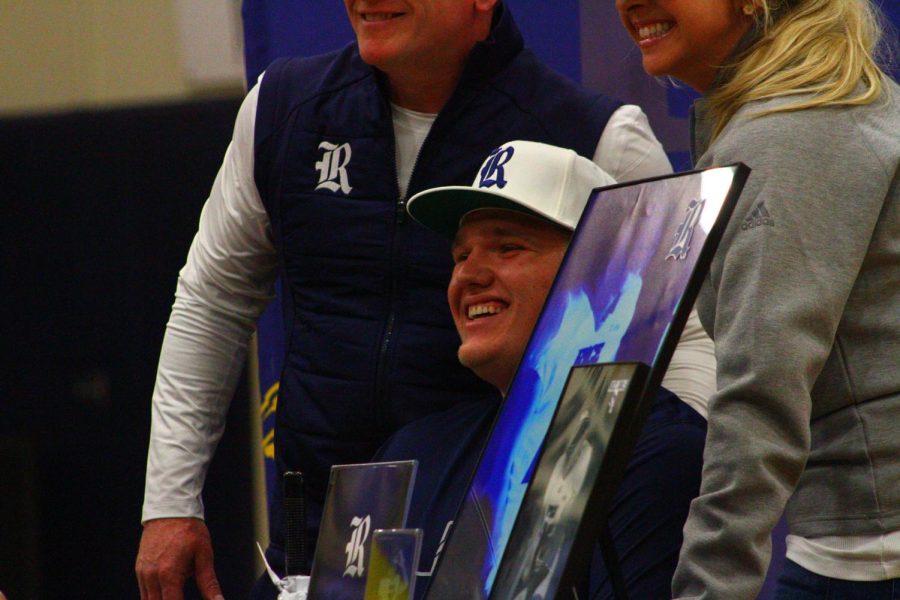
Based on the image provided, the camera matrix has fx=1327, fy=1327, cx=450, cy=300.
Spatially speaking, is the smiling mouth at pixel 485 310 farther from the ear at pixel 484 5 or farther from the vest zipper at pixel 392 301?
the ear at pixel 484 5

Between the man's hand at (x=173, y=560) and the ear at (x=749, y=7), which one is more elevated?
the ear at (x=749, y=7)

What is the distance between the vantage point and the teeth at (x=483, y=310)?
60.4 inches

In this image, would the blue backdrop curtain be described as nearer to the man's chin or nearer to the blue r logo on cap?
the blue r logo on cap

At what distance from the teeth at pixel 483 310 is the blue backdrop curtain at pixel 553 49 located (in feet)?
2.26

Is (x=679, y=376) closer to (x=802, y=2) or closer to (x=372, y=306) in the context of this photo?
(x=372, y=306)

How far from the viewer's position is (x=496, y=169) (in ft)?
5.01

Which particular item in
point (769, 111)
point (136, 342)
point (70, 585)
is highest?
point (769, 111)

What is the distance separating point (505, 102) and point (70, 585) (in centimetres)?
187

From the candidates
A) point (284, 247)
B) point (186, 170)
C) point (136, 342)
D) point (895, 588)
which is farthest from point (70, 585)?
point (895, 588)

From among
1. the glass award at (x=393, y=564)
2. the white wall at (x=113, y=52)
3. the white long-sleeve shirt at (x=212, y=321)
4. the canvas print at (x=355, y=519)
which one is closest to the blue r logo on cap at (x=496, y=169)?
the white long-sleeve shirt at (x=212, y=321)

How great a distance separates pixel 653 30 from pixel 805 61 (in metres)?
0.21

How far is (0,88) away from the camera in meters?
3.35

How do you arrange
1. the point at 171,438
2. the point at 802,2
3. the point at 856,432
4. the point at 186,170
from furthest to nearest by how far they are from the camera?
the point at 186,170
the point at 171,438
the point at 802,2
the point at 856,432

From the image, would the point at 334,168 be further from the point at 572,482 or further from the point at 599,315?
the point at 572,482
